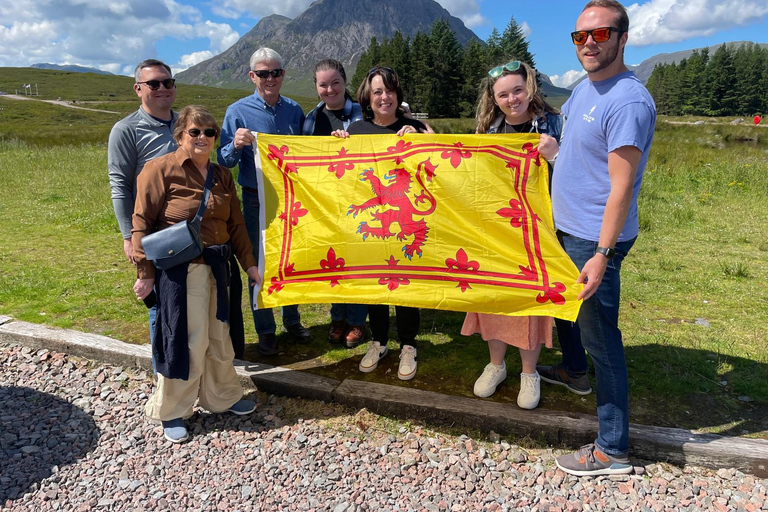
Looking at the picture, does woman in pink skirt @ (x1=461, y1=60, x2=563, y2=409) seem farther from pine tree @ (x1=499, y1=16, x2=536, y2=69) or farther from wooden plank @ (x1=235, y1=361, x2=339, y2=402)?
pine tree @ (x1=499, y1=16, x2=536, y2=69)

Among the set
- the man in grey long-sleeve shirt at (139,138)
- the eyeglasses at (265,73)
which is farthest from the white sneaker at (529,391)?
the eyeglasses at (265,73)

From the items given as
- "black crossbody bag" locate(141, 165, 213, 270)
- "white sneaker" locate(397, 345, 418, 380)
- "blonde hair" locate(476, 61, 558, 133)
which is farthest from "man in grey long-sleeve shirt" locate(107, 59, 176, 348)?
"blonde hair" locate(476, 61, 558, 133)

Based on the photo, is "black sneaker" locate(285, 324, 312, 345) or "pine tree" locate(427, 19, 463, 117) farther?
"pine tree" locate(427, 19, 463, 117)

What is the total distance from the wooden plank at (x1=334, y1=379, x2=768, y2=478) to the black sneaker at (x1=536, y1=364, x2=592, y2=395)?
491mm

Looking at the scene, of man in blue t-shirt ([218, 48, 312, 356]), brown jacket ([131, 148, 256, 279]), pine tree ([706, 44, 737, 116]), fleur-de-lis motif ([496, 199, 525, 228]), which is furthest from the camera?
pine tree ([706, 44, 737, 116])

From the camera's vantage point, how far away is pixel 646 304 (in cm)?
625

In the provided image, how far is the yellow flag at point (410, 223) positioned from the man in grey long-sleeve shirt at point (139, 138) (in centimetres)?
82

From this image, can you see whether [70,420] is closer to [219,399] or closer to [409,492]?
[219,399]

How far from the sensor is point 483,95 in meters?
4.05

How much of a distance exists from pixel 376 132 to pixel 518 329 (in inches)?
81.5

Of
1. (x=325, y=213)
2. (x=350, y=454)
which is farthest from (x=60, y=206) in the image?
(x=350, y=454)

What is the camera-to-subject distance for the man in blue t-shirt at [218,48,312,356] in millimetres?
4457

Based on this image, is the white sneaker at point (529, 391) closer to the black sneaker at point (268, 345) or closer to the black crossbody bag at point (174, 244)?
the black sneaker at point (268, 345)

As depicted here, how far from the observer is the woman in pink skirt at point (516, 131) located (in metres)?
3.76
